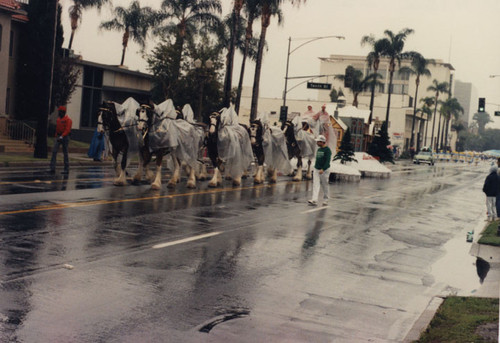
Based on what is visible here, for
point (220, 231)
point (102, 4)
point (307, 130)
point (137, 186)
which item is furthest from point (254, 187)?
point (102, 4)

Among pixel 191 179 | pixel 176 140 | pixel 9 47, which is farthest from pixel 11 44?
pixel 176 140

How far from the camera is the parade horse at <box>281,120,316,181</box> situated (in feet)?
90.1

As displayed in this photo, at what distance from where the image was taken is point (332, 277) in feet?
30.9

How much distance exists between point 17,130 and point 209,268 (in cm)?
2810

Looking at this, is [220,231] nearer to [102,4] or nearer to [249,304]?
[249,304]

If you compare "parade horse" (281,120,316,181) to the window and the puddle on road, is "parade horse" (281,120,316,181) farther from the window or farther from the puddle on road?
the window

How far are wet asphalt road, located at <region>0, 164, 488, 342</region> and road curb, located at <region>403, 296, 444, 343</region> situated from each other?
108 millimetres

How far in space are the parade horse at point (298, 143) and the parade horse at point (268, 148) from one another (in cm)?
129

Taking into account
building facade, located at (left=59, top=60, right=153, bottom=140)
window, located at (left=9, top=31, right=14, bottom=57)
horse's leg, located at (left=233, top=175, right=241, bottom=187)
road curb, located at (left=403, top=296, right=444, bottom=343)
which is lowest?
road curb, located at (left=403, top=296, right=444, bottom=343)

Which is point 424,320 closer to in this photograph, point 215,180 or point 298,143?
point 215,180

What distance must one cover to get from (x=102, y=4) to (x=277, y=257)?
57.6 m

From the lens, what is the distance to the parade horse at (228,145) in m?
20.9

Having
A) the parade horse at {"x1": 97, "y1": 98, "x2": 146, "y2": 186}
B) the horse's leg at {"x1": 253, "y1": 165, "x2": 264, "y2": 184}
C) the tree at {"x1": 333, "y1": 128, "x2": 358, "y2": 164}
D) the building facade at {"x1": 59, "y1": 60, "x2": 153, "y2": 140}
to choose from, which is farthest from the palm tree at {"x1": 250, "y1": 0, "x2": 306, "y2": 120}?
the parade horse at {"x1": 97, "y1": 98, "x2": 146, "y2": 186}

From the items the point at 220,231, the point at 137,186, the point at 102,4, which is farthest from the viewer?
the point at 102,4
